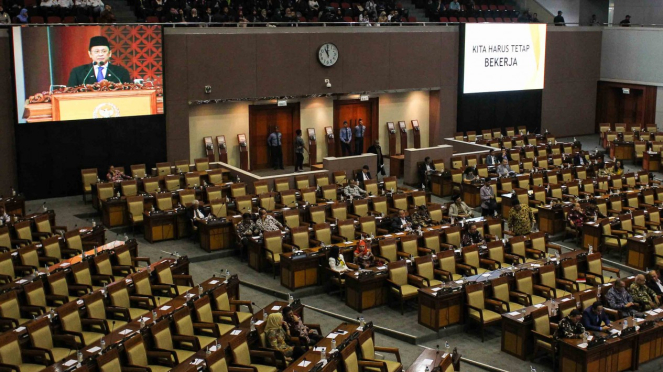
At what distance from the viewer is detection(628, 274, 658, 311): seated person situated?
41.0 ft

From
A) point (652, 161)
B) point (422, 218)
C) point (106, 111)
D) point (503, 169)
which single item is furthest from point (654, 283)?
point (106, 111)

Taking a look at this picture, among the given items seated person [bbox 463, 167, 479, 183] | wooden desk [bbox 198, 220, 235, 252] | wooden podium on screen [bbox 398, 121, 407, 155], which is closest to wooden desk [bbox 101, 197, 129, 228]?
wooden desk [bbox 198, 220, 235, 252]

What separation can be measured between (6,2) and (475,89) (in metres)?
14.1

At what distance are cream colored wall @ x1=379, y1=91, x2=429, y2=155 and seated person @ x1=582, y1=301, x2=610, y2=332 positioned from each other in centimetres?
1482

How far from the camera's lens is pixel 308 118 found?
2422cm

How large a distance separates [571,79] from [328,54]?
10305 millimetres

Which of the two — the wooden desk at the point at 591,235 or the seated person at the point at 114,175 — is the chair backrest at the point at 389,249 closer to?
the wooden desk at the point at 591,235

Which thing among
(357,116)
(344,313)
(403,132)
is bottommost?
(344,313)

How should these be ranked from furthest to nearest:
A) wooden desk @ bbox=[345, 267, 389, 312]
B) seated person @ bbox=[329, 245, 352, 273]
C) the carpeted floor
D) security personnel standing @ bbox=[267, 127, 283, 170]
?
1. security personnel standing @ bbox=[267, 127, 283, 170]
2. seated person @ bbox=[329, 245, 352, 273]
3. wooden desk @ bbox=[345, 267, 389, 312]
4. the carpeted floor

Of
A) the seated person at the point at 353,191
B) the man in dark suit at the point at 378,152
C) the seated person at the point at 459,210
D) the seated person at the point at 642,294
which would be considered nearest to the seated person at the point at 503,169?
the man in dark suit at the point at 378,152

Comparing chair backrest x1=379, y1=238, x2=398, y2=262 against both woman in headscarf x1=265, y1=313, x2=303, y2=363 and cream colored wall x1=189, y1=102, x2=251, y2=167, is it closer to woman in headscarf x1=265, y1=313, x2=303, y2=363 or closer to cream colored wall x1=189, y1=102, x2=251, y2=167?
woman in headscarf x1=265, y1=313, x2=303, y2=363

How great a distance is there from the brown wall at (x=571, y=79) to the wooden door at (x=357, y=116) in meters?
6.65

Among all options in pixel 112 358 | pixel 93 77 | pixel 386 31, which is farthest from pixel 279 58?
pixel 112 358

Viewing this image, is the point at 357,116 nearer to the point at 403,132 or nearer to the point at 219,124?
the point at 403,132
